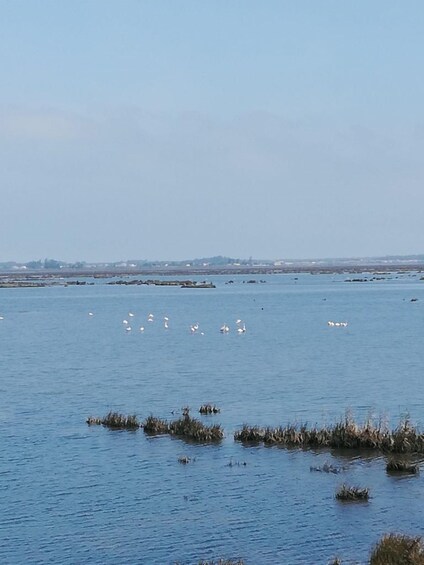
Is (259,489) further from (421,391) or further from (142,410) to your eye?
(421,391)

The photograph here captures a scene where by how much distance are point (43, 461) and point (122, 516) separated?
4.90m

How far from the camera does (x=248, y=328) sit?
207 feet

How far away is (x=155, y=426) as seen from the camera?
25656 millimetres

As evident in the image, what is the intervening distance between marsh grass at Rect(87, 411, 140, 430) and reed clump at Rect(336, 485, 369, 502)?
881cm

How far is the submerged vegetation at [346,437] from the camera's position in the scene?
867 inches

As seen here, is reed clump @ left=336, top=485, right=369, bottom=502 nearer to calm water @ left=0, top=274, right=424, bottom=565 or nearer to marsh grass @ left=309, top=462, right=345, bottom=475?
calm water @ left=0, top=274, right=424, bottom=565

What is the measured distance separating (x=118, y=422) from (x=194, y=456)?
4.37 m

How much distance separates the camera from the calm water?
16656mm

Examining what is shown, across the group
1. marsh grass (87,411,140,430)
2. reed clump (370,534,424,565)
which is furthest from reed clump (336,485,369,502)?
marsh grass (87,411,140,430)

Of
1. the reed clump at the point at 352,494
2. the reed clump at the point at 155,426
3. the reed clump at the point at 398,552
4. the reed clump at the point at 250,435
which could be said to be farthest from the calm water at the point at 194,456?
the reed clump at the point at 398,552

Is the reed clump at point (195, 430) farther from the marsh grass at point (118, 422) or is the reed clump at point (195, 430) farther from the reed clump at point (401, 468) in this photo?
the reed clump at point (401, 468)

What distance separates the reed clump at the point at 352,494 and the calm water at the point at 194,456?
173 mm

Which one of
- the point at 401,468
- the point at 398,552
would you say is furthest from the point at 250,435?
the point at 398,552

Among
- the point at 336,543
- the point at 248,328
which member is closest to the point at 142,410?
Answer: the point at 336,543
